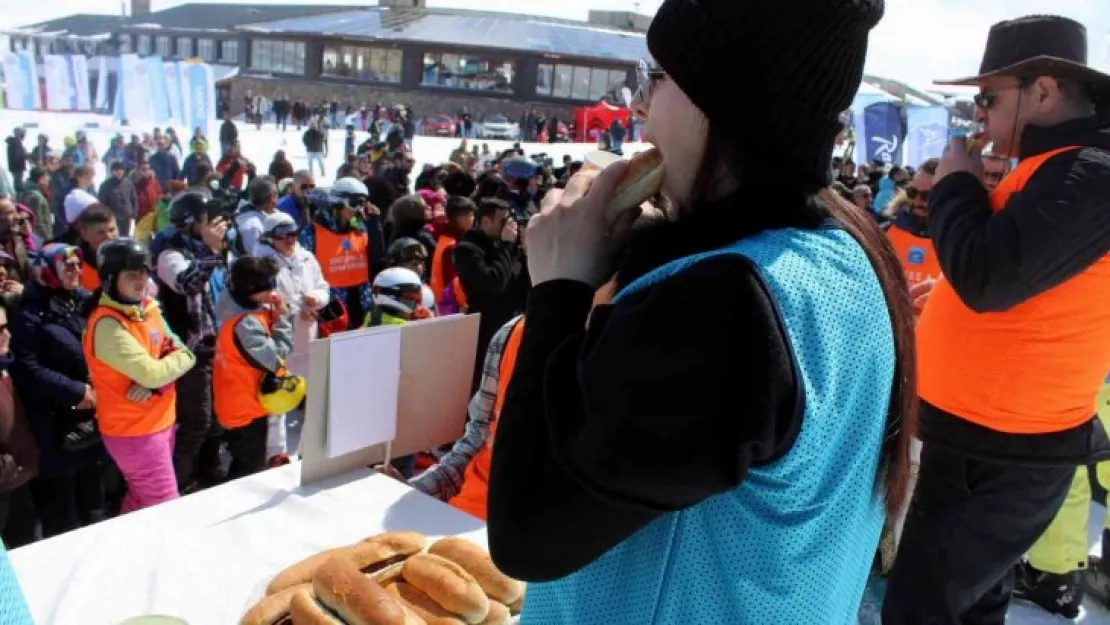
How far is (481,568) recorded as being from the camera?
1.69 meters

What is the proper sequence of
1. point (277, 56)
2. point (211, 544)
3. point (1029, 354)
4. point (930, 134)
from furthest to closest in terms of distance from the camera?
point (277, 56) → point (930, 134) → point (1029, 354) → point (211, 544)

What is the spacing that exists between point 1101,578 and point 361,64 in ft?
154

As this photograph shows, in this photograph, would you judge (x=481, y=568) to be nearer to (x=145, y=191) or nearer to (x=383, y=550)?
(x=383, y=550)

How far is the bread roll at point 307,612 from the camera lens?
143 centimetres

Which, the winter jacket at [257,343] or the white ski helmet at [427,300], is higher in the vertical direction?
the white ski helmet at [427,300]

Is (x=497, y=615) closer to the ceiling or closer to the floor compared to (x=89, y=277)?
closer to the ceiling

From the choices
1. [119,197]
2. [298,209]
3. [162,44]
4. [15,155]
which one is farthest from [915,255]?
[162,44]

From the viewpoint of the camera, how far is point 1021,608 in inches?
134

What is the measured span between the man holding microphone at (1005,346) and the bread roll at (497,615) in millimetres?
1304

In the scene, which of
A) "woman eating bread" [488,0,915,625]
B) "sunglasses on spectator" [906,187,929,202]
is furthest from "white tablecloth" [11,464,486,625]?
"sunglasses on spectator" [906,187,929,202]

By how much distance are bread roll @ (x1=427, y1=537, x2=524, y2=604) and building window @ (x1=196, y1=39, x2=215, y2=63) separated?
57.2 metres

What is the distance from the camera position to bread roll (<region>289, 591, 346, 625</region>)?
56.3 inches

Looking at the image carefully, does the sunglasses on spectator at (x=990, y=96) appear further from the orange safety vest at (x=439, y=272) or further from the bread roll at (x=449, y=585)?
the orange safety vest at (x=439, y=272)

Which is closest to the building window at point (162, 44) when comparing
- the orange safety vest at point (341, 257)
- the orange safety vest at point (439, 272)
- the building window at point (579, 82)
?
the building window at point (579, 82)
